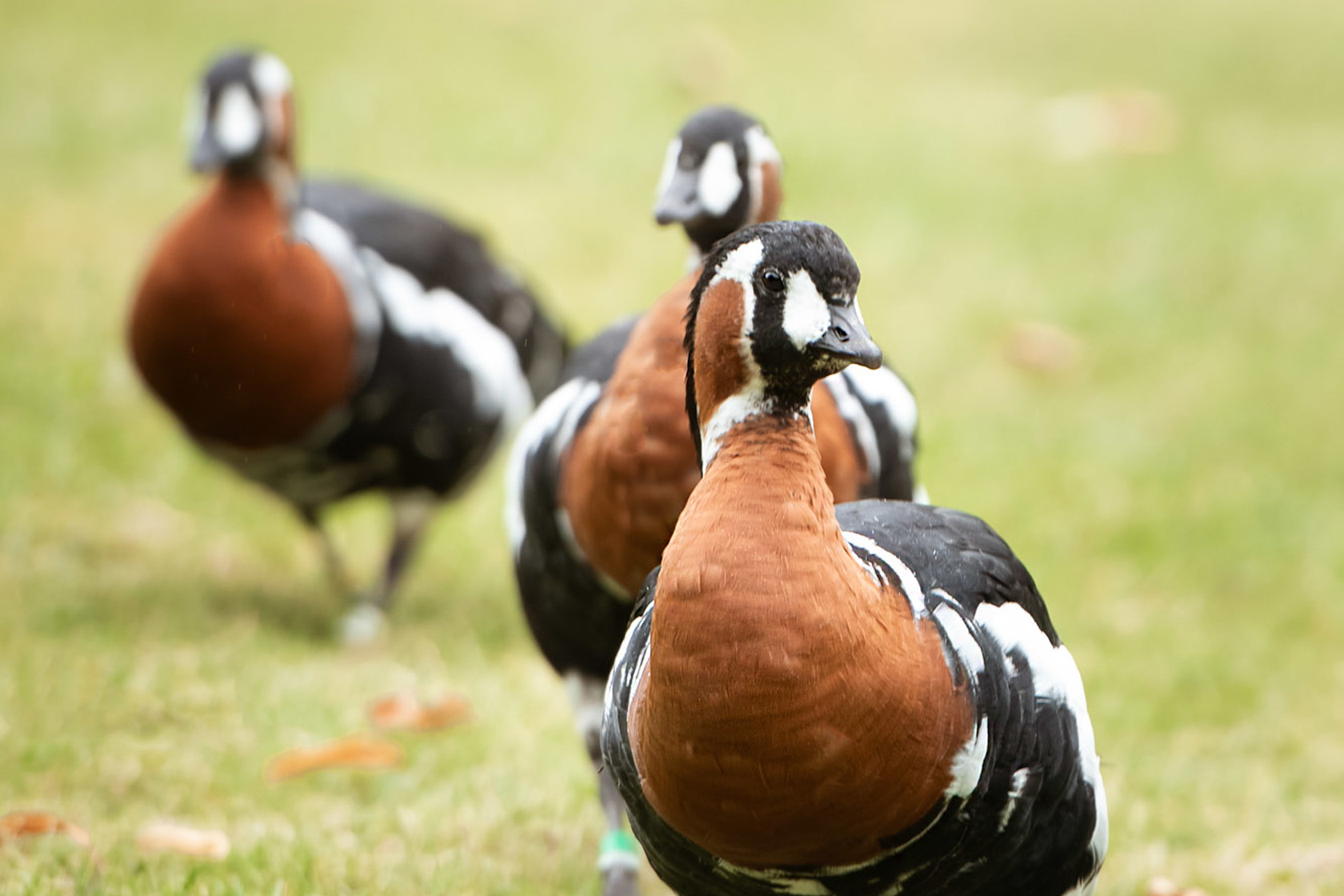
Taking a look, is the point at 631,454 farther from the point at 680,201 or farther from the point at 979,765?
the point at 979,765

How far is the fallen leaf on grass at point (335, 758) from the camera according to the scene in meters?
4.14

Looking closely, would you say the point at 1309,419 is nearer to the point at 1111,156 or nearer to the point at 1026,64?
the point at 1111,156

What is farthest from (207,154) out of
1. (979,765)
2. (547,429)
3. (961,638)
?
(979,765)

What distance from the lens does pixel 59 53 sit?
1077cm

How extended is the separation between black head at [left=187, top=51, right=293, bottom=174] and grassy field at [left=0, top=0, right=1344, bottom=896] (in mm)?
1500

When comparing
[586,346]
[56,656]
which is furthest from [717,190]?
[56,656]

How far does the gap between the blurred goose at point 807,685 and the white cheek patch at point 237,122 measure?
3089 mm

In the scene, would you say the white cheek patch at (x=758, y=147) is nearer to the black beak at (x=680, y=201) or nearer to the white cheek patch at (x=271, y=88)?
the black beak at (x=680, y=201)

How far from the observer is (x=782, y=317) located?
2.38 metres

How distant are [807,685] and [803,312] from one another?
533mm

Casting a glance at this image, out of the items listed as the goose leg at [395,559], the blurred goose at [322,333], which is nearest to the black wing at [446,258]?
the blurred goose at [322,333]

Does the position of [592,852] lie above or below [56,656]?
above

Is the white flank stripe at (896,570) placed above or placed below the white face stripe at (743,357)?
below

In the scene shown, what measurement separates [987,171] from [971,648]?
8055mm
